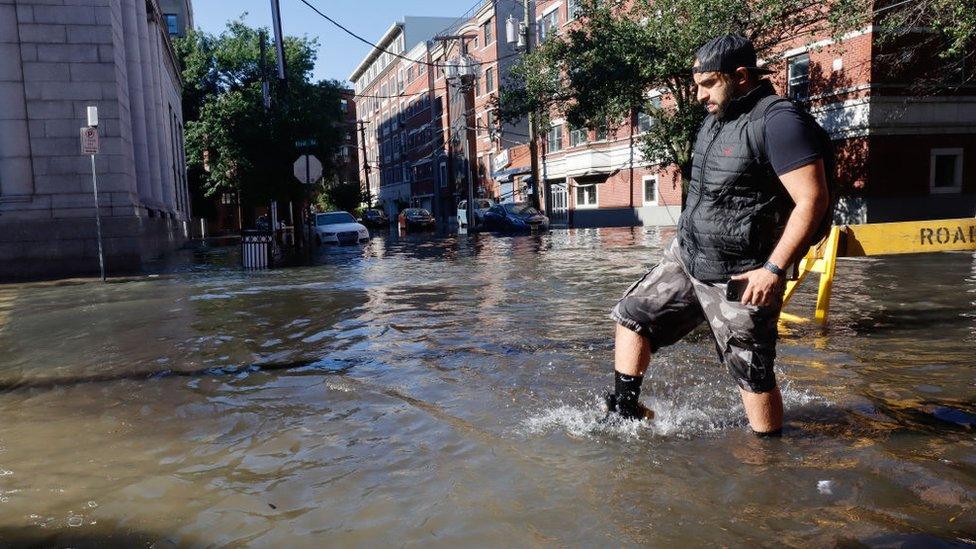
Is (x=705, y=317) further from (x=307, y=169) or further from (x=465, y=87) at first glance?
(x=465, y=87)

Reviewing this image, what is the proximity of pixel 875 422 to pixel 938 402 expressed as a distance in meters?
0.62

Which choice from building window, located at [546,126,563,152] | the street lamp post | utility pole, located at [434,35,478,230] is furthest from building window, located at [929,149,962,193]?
utility pole, located at [434,35,478,230]

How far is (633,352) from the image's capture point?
360cm

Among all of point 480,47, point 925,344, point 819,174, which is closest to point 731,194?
point 819,174

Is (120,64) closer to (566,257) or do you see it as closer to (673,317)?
(566,257)

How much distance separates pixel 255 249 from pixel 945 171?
20.8m

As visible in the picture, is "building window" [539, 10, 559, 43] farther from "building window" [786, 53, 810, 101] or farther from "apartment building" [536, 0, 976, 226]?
"apartment building" [536, 0, 976, 226]

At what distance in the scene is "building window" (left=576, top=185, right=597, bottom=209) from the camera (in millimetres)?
38750

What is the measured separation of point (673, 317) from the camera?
11.6 feet

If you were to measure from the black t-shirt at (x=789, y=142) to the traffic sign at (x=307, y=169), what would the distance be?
772 inches

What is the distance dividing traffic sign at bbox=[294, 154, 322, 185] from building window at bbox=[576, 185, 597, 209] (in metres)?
19.8

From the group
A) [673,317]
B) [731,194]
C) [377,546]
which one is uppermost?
[731,194]

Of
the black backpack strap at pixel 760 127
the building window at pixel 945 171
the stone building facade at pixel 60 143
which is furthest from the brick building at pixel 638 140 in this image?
the stone building facade at pixel 60 143

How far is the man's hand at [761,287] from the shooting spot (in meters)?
2.98
